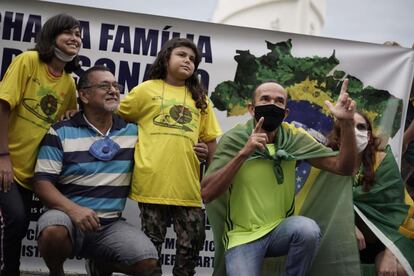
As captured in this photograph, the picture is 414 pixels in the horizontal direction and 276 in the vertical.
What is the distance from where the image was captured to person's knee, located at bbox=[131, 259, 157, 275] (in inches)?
116

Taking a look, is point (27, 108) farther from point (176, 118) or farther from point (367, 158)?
point (367, 158)

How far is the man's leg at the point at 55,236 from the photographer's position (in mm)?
2875

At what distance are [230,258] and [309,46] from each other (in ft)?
7.16

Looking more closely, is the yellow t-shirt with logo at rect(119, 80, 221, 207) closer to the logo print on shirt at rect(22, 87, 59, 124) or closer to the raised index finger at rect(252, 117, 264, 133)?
the logo print on shirt at rect(22, 87, 59, 124)

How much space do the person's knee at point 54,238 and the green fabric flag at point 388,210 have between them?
1745mm

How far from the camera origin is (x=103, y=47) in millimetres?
4172

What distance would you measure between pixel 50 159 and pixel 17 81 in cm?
49

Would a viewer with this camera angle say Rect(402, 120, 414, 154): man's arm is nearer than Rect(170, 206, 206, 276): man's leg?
No

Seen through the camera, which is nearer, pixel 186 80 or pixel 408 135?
pixel 186 80

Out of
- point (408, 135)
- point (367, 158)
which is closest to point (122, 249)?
point (367, 158)

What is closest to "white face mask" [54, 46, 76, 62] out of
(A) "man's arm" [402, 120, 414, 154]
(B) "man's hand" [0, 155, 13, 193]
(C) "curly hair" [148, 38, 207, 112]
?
(C) "curly hair" [148, 38, 207, 112]

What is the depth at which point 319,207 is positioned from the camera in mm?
3221

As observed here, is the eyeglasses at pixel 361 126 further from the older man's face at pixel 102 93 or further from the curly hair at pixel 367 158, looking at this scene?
the older man's face at pixel 102 93

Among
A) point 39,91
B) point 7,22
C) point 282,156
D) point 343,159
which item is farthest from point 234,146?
point 7,22
